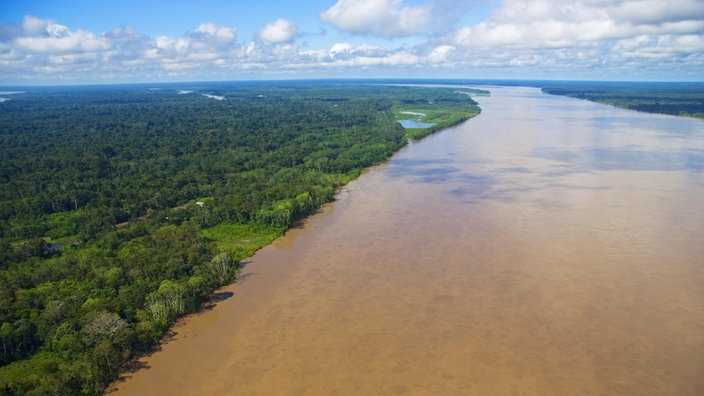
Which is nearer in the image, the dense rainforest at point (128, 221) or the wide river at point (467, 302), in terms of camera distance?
the wide river at point (467, 302)

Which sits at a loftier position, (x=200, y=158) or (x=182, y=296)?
(x=200, y=158)

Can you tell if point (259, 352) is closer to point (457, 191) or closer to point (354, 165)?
point (457, 191)

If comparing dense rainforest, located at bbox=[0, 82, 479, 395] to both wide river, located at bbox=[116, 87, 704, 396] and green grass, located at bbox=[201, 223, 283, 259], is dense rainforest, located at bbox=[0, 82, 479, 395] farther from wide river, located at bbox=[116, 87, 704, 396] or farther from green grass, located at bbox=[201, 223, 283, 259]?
wide river, located at bbox=[116, 87, 704, 396]

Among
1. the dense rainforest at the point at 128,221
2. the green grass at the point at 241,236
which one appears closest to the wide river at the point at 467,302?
the green grass at the point at 241,236

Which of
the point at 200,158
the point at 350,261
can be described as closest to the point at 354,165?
the point at 200,158

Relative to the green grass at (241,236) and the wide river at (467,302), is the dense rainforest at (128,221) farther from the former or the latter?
the wide river at (467,302)

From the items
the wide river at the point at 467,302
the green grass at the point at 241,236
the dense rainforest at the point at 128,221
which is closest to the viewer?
the wide river at the point at 467,302

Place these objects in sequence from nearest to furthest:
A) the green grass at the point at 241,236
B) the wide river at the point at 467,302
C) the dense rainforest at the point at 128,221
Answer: the wide river at the point at 467,302 < the dense rainforest at the point at 128,221 < the green grass at the point at 241,236
